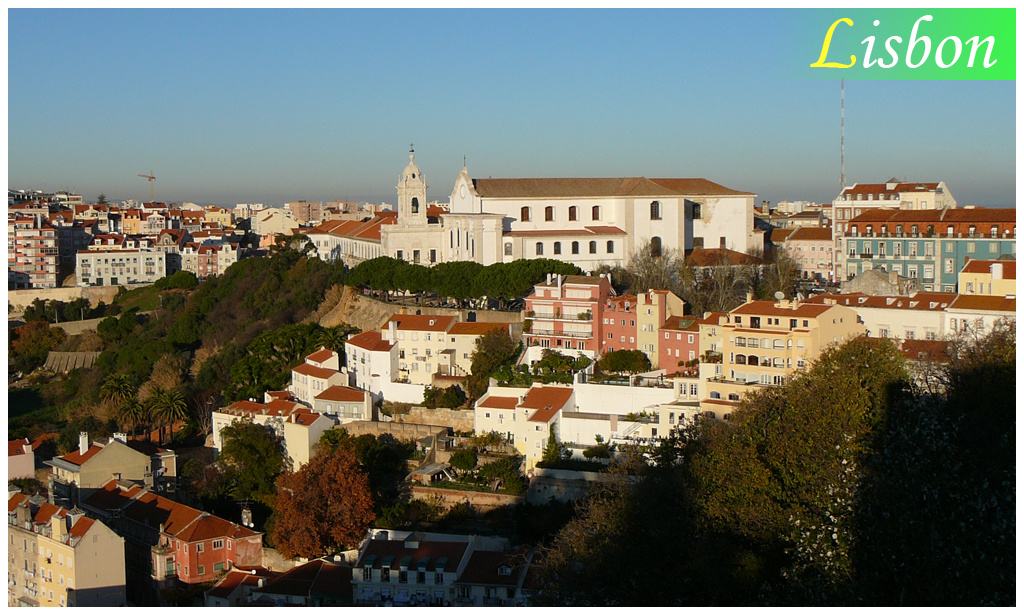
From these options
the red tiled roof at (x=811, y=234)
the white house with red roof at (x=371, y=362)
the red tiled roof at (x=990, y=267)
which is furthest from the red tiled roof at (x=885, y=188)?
the white house with red roof at (x=371, y=362)

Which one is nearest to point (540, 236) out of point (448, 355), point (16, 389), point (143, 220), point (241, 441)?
point (448, 355)

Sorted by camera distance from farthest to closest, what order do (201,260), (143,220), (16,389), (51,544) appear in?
A: 1. (143,220)
2. (201,260)
3. (16,389)
4. (51,544)

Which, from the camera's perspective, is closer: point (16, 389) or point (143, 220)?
point (16, 389)

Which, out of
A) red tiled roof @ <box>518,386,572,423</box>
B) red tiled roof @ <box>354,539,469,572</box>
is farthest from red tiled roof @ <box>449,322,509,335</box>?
red tiled roof @ <box>354,539,469,572</box>

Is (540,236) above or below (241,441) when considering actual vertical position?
above

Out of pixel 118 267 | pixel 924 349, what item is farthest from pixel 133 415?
pixel 118 267

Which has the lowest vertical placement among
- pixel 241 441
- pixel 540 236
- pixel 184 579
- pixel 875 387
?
pixel 184 579

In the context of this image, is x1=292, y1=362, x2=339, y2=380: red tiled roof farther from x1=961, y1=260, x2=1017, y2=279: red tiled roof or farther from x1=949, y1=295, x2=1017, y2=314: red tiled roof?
x1=961, y1=260, x2=1017, y2=279: red tiled roof

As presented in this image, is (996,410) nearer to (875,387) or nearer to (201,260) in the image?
(875,387)
